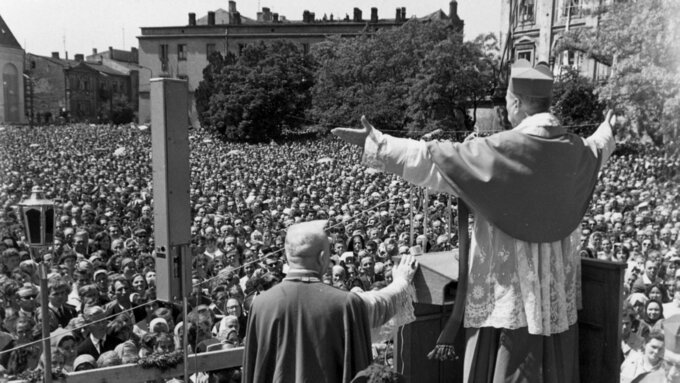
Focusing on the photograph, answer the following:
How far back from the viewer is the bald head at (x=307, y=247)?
8.74 ft

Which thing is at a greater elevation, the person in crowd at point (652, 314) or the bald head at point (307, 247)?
the bald head at point (307, 247)

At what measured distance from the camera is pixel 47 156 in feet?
92.3

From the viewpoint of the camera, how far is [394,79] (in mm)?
39188

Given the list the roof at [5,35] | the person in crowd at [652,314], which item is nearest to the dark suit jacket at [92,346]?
the person in crowd at [652,314]

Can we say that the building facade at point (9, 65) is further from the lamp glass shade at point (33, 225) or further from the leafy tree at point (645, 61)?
the leafy tree at point (645, 61)

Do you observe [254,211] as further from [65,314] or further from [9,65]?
[9,65]

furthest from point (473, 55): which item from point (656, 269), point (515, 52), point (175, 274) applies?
point (175, 274)

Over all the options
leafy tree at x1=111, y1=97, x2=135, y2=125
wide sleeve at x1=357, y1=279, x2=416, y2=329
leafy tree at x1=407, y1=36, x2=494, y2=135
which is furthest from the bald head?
leafy tree at x1=111, y1=97, x2=135, y2=125

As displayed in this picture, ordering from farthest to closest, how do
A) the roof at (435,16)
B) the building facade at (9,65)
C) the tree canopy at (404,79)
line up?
the roof at (435,16)
the tree canopy at (404,79)
the building facade at (9,65)

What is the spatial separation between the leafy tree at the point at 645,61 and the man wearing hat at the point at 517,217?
1114 centimetres

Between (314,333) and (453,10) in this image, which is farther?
(453,10)

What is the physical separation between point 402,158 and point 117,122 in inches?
3193

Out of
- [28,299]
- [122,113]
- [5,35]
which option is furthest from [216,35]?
[28,299]

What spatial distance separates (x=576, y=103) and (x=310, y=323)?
1235 inches
